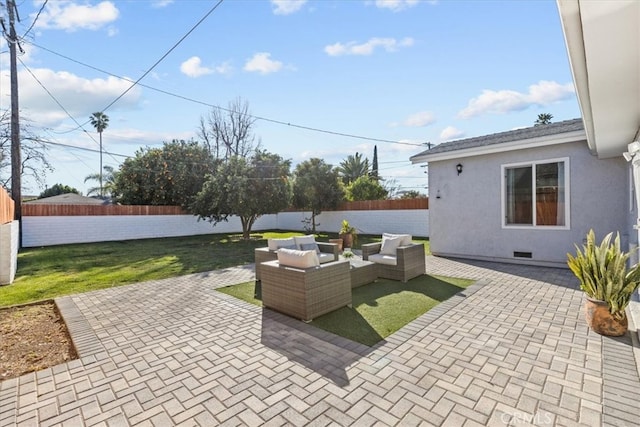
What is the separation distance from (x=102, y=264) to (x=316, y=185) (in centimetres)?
1084

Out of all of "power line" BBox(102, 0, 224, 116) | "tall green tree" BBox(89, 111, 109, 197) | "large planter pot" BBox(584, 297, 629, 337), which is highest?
"tall green tree" BBox(89, 111, 109, 197)

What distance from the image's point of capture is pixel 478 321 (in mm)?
4312

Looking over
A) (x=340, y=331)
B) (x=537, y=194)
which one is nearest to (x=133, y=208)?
(x=340, y=331)

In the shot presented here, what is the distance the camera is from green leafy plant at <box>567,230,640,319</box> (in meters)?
3.67

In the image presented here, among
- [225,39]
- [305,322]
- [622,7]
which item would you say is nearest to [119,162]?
[225,39]

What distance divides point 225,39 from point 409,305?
780 cm

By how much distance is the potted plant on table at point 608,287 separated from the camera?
145 inches

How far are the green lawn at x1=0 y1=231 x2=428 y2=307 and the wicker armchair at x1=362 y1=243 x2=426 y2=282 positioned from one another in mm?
4579

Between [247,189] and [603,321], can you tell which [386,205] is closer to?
[247,189]

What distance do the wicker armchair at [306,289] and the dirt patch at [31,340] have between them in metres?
2.54

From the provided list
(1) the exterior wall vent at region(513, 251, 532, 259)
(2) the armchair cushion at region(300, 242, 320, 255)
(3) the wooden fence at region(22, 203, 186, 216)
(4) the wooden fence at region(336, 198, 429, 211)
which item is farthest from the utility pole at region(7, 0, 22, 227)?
(1) the exterior wall vent at region(513, 251, 532, 259)

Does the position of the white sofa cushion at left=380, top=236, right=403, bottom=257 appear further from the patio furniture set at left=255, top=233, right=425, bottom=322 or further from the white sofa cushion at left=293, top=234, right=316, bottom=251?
the white sofa cushion at left=293, top=234, right=316, bottom=251

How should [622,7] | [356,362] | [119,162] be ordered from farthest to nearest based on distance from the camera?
1. [119,162]
2. [356,362]
3. [622,7]

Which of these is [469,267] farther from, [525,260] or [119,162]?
[119,162]
